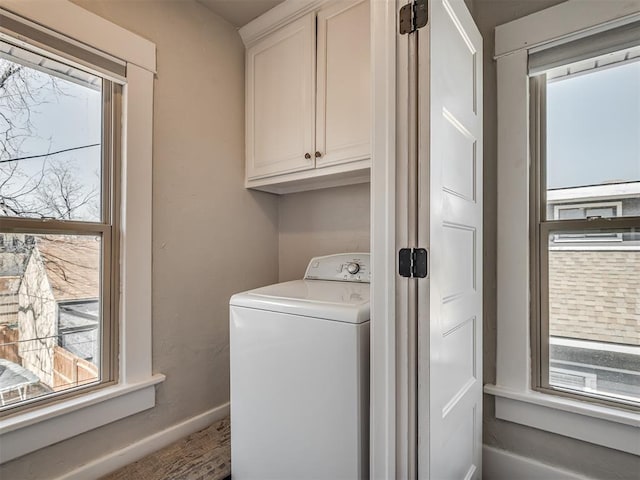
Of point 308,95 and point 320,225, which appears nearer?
point 308,95

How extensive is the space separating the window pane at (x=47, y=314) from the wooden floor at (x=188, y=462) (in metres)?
0.44

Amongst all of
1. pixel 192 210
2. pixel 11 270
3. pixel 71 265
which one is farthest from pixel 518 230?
pixel 11 270

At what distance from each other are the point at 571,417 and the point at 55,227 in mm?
2206

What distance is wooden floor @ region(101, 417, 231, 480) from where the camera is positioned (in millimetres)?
1446

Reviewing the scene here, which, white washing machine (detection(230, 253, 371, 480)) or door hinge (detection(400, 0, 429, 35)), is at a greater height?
door hinge (detection(400, 0, 429, 35))

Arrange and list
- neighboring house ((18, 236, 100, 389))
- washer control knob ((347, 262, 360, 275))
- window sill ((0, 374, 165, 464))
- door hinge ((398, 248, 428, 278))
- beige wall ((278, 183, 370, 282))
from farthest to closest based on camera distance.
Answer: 1. beige wall ((278, 183, 370, 282))
2. washer control knob ((347, 262, 360, 275))
3. neighboring house ((18, 236, 100, 389))
4. window sill ((0, 374, 165, 464))
5. door hinge ((398, 248, 428, 278))

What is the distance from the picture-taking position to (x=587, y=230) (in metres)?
1.42

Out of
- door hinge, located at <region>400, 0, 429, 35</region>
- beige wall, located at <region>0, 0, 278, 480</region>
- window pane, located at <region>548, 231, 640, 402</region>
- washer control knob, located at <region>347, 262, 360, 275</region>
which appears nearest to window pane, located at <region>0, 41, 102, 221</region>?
beige wall, located at <region>0, 0, 278, 480</region>

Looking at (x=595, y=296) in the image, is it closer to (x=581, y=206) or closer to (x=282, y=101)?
(x=581, y=206)

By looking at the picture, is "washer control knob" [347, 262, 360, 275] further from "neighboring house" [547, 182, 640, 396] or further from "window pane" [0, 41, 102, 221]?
"window pane" [0, 41, 102, 221]

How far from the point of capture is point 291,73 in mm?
1840

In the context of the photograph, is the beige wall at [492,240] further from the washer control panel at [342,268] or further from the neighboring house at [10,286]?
the neighboring house at [10,286]

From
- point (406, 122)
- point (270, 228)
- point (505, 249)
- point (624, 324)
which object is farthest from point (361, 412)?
point (270, 228)

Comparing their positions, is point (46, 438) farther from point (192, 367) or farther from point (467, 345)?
point (467, 345)
